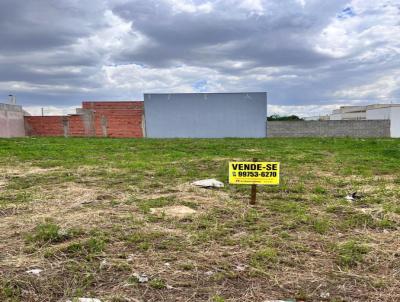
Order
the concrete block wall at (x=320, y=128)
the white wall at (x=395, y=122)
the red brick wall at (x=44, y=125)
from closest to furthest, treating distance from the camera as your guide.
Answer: the red brick wall at (x=44, y=125)
the concrete block wall at (x=320, y=128)
the white wall at (x=395, y=122)

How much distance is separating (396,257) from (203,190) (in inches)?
119

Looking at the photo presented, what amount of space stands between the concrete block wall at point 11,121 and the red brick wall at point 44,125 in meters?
0.45

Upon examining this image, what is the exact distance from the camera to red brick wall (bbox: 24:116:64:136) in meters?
24.2

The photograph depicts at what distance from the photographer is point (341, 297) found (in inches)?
93.4

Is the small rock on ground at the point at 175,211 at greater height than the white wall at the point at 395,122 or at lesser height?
lesser

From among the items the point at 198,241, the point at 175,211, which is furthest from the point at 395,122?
the point at 198,241

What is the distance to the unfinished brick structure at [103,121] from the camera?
24031mm

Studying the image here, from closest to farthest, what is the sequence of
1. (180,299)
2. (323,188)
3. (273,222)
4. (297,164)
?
1. (180,299)
2. (273,222)
3. (323,188)
4. (297,164)

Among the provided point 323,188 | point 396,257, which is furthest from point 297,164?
point 396,257

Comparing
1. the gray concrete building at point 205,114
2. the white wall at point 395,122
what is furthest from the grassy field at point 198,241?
the white wall at point 395,122

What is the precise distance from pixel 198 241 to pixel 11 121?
23.0m

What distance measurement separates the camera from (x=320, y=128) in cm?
2480

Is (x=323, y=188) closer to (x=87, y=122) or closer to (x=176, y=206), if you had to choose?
(x=176, y=206)

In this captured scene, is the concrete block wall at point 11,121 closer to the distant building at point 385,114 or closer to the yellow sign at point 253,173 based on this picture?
the yellow sign at point 253,173
